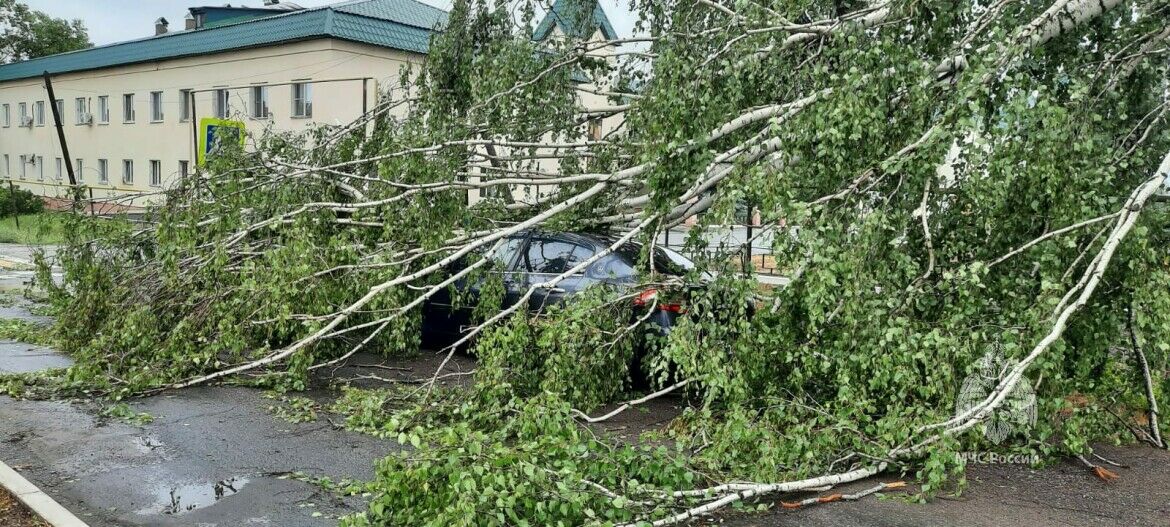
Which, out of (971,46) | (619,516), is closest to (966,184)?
(971,46)

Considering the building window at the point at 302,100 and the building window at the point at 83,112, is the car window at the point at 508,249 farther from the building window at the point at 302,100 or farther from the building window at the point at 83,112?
the building window at the point at 83,112

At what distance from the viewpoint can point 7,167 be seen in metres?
49.8

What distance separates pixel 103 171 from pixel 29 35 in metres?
30.7

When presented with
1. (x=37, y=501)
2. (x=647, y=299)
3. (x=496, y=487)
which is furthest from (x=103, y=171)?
(x=496, y=487)

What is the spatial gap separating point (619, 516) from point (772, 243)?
201 centimetres

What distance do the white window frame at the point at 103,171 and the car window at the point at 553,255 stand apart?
1464 inches

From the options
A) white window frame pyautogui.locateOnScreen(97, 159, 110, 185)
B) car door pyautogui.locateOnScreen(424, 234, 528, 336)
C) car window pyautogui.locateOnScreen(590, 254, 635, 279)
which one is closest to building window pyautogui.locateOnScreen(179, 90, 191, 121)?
white window frame pyautogui.locateOnScreen(97, 159, 110, 185)

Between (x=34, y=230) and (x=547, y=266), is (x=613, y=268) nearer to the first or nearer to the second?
(x=547, y=266)

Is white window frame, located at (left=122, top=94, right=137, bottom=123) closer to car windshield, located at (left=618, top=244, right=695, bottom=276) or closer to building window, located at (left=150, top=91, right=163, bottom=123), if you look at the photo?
building window, located at (left=150, top=91, right=163, bottom=123)

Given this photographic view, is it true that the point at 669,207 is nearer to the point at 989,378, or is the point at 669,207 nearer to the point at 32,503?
the point at 989,378

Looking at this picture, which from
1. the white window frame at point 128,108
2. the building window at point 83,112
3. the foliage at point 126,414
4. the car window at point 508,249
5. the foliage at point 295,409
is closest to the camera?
the foliage at point 126,414

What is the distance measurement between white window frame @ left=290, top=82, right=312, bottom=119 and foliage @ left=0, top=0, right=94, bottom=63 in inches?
1617
